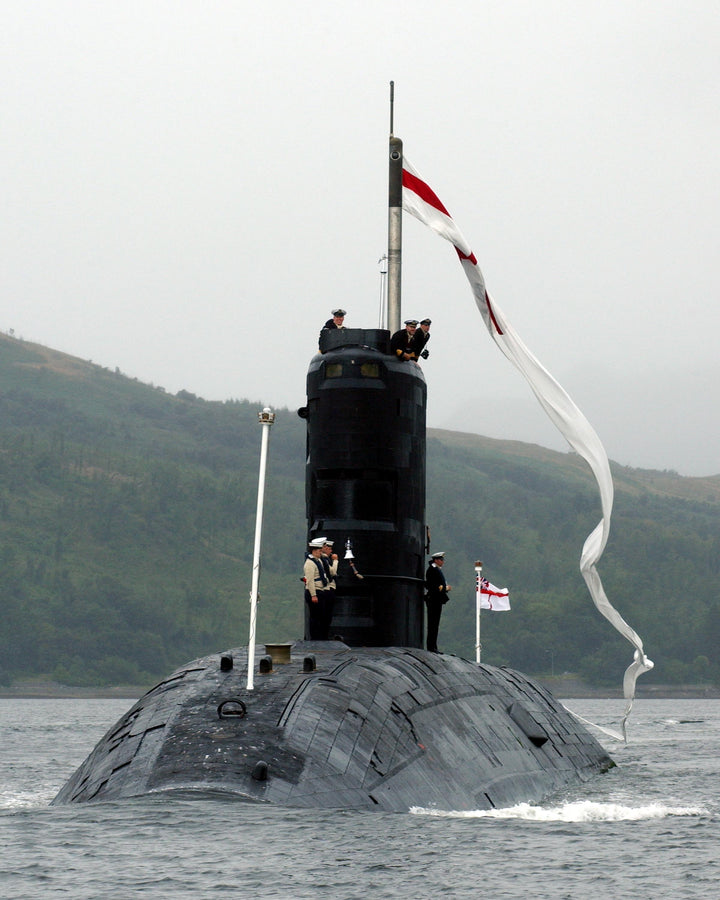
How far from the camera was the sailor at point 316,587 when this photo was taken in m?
20.9

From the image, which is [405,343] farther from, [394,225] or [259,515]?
[259,515]

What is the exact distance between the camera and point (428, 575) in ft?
79.6

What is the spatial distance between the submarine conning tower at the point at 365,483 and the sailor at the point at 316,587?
516 mm

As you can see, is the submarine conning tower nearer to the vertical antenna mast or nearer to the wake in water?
the vertical antenna mast

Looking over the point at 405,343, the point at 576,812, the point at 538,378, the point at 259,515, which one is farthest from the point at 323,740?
the point at 538,378

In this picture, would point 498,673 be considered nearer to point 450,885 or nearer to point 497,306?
point 497,306

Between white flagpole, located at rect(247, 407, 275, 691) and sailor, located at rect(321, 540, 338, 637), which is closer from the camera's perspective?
white flagpole, located at rect(247, 407, 275, 691)

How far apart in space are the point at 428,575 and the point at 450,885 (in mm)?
10367

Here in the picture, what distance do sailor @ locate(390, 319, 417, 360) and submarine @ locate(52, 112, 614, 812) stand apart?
0.33 ft

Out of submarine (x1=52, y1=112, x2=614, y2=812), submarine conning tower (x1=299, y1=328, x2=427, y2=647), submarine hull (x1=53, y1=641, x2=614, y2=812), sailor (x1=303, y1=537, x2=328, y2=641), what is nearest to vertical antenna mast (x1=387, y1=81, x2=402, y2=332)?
submarine (x1=52, y1=112, x2=614, y2=812)

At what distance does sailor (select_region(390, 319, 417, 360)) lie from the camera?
2231 cm

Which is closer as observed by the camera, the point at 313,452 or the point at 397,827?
the point at 397,827

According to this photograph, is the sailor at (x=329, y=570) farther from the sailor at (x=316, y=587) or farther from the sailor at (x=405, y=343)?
the sailor at (x=405, y=343)

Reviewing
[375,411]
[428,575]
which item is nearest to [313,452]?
[375,411]
